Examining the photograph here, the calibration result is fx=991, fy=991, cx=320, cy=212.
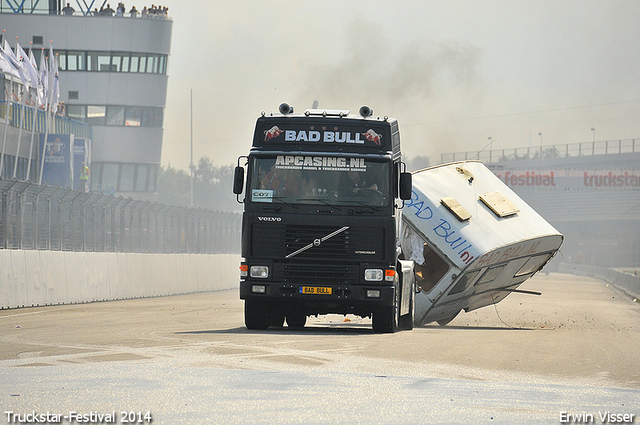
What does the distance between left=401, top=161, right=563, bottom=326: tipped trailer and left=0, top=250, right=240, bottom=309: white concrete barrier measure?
9225mm

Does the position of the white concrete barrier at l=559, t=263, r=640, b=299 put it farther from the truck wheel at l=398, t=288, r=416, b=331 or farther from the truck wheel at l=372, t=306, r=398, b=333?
the truck wheel at l=372, t=306, r=398, b=333

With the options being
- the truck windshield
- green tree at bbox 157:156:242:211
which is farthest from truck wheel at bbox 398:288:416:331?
green tree at bbox 157:156:242:211

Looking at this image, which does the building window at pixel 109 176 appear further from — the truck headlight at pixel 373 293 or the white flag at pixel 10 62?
the truck headlight at pixel 373 293

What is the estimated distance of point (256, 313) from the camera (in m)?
15.5

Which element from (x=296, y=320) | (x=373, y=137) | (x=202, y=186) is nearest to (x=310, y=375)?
(x=373, y=137)

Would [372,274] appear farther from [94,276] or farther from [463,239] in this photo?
[94,276]

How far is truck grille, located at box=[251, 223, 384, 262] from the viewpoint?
47.3 feet

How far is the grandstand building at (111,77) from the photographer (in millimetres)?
70125

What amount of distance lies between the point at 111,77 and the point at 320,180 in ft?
199

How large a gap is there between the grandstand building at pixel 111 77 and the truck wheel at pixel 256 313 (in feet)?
192

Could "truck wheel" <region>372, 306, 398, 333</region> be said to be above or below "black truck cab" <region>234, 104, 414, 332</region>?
below

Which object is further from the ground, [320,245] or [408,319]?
[320,245]

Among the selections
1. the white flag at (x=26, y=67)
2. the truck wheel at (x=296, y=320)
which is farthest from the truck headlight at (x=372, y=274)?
the white flag at (x=26, y=67)

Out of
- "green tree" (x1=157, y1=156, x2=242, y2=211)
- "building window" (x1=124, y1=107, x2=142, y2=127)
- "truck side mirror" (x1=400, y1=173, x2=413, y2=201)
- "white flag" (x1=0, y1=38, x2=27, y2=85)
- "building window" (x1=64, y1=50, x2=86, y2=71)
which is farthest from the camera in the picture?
"green tree" (x1=157, y1=156, x2=242, y2=211)
